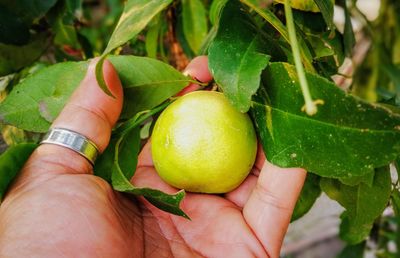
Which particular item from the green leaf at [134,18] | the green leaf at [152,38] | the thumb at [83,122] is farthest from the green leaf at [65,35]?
the green leaf at [134,18]

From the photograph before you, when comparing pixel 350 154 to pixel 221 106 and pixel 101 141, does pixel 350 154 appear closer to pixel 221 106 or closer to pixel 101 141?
pixel 221 106

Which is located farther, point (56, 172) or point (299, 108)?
point (56, 172)

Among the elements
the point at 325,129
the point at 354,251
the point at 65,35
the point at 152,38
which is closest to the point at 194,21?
the point at 152,38

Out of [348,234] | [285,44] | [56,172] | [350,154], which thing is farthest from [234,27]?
[348,234]

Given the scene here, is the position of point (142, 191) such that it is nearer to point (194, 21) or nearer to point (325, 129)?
point (325, 129)

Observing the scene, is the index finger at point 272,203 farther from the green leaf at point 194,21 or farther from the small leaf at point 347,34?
the green leaf at point 194,21

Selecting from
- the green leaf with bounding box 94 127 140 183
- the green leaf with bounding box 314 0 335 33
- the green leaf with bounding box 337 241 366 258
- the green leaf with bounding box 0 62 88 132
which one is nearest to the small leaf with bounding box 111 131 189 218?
the green leaf with bounding box 94 127 140 183

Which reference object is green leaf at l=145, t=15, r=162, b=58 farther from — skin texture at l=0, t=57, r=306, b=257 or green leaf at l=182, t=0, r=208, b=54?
skin texture at l=0, t=57, r=306, b=257
